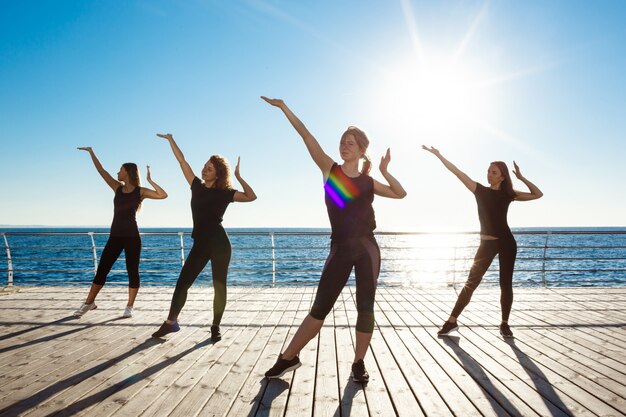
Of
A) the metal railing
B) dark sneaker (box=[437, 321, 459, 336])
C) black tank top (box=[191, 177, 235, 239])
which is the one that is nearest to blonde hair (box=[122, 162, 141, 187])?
the metal railing

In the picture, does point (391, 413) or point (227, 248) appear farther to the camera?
point (227, 248)

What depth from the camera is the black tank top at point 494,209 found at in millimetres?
3717

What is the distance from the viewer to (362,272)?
242cm

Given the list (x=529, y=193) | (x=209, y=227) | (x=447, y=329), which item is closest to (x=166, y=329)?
(x=209, y=227)

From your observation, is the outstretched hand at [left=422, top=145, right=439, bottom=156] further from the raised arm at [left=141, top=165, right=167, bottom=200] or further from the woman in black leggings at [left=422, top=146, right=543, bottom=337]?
the raised arm at [left=141, top=165, right=167, bottom=200]

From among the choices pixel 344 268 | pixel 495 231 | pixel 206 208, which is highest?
pixel 206 208

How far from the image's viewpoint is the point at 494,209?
3727mm

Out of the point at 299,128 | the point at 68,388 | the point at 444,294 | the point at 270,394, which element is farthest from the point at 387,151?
the point at 444,294

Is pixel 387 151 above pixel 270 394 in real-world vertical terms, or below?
above

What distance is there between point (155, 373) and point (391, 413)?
173cm

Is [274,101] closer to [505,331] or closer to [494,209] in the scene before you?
[494,209]

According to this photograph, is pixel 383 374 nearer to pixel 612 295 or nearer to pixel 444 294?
pixel 444 294

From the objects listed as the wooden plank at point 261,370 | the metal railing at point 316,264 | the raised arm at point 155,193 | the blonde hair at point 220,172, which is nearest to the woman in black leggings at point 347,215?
the wooden plank at point 261,370

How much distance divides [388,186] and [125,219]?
3.34 m
